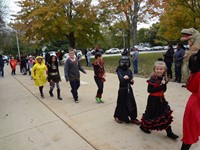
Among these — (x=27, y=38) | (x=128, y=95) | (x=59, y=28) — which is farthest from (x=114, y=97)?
(x=27, y=38)

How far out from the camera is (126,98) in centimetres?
462

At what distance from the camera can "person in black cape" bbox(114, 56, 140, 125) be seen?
15.2 feet

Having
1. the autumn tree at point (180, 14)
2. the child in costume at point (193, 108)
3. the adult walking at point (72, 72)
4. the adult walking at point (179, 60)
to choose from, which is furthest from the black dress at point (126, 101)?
the autumn tree at point (180, 14)

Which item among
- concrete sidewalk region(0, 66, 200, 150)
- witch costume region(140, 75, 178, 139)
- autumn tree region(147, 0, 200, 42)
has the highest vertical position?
autumn tree region(147, 0, 200, 42)

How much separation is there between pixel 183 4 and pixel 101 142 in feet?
51.8

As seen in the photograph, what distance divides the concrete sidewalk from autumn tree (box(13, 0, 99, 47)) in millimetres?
15940

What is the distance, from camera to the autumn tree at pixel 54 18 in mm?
21859

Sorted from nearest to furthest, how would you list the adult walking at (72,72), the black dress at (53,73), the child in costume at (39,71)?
the adult walking at (72,72), the black dress at (53,73), the child in costume at (39,71)

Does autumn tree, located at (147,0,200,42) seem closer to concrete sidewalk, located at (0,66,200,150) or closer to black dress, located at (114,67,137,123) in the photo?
concrete sidewalk, located at (0,66,200,150)

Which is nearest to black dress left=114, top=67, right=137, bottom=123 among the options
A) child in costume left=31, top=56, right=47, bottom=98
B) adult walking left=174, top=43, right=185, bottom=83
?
child in costume left=31, top=56, right=47, bottom=98

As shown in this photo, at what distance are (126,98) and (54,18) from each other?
19.7m

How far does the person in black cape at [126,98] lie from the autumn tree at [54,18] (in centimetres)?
1830

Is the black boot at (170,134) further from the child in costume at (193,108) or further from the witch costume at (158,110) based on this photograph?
the child in costume at (193,108)

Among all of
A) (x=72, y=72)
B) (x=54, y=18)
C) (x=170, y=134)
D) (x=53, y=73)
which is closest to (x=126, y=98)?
(x=170, y=134)
